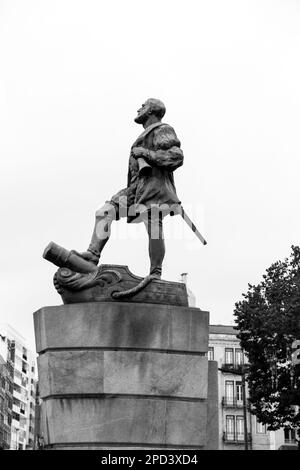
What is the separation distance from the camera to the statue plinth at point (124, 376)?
32.4 ft

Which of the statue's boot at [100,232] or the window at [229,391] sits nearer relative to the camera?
the statue's boot at [100,232]

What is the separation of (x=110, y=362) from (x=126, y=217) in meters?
2.65

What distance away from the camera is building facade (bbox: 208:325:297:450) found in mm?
69938

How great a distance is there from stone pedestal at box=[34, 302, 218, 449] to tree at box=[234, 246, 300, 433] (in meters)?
27.9

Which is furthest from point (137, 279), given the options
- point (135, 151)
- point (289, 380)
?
point (289, 380)

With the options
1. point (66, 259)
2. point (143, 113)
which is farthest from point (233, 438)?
point (66, 259)

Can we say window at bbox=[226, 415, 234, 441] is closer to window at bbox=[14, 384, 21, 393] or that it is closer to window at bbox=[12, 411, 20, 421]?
window at bbox=[12, 411, 20, 421]

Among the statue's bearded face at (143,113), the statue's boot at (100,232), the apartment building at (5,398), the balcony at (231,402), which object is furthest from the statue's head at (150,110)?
the apartment building at (5,398)

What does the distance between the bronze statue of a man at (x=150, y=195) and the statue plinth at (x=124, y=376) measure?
103 centimetres

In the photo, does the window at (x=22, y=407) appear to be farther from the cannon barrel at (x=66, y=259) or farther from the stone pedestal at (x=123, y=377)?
the cannon barrel at (x=66, y=259)

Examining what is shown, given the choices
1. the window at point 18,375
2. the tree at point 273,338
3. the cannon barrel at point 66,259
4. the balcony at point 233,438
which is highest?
the window at point 18,375

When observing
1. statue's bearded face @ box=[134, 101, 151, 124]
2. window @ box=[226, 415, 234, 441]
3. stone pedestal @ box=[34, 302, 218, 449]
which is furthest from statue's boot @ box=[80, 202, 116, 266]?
window @ box=[226, 415, 234, 441]

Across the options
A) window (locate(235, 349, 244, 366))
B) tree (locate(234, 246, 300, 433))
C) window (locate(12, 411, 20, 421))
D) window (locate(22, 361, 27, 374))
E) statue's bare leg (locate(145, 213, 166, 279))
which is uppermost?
window (locate(22, 361, 27, 374))
